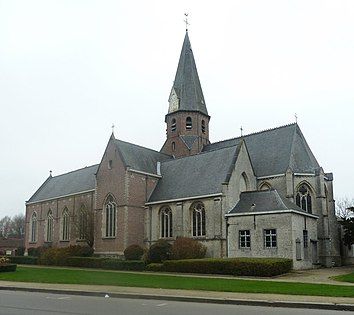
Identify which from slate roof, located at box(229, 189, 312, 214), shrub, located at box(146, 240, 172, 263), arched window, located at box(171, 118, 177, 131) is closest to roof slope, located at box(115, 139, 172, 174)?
arched window, located at box(171, 118, 177, 131)

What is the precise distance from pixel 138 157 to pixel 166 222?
7558 mm

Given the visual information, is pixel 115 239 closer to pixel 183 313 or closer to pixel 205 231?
pixel 205 231

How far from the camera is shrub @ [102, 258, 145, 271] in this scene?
1187 inches

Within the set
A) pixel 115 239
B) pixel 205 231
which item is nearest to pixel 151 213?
pixel 115 239

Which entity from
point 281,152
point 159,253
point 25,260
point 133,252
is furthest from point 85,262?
point 281,152

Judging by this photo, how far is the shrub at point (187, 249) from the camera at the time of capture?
103 ft

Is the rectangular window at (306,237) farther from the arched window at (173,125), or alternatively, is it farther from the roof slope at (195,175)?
the arched window at (173,125)

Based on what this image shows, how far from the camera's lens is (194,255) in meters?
31.7

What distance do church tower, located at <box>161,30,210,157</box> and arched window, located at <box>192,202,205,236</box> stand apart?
13.7 meters

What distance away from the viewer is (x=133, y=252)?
3500 centimetres

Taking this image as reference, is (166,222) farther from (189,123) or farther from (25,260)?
(189,123)

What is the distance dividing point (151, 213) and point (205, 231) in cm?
679

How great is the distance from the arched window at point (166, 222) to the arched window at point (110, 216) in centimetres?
447

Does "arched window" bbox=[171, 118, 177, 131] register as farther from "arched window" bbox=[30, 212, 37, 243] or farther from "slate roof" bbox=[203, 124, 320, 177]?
"arched window" bbox=[30, 212, 37, 243]
